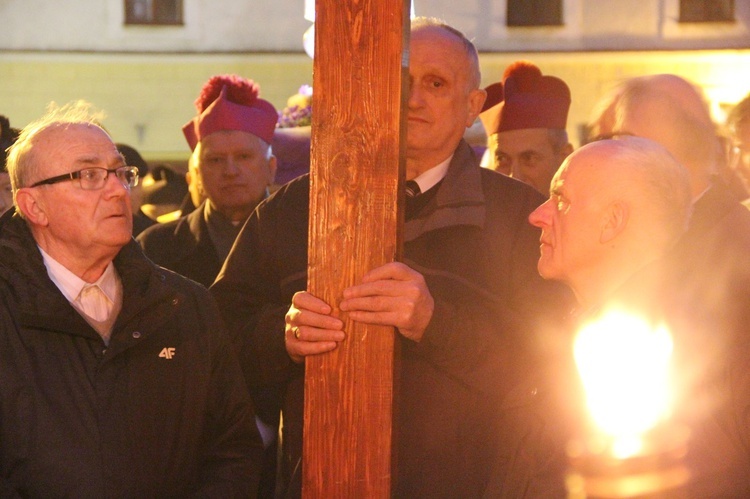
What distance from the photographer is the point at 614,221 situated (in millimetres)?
2809

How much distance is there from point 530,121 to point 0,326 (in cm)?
308

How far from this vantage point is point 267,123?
5.52 meters

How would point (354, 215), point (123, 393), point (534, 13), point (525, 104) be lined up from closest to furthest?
point (354, 215) < point (123, 393) < point (525, 104) < point (534, 13)

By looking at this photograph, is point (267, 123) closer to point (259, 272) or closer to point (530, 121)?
point (530, 121)

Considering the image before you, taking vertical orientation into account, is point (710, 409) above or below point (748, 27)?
below

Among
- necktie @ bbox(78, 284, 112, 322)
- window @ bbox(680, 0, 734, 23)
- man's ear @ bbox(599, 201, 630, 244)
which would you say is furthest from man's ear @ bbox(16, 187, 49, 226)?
window @ bbox(680, 0, 734, 23)

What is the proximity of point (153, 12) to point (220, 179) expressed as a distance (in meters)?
15.3

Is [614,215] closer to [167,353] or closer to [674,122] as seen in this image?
[674,122]

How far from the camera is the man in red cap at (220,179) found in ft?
16.7

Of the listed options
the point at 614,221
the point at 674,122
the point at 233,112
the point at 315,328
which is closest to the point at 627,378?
the point at 614,221

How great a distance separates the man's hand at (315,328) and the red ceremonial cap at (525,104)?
9.62 ft

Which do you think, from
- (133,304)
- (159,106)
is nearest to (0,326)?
(133,304)

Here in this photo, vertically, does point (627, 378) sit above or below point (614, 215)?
below

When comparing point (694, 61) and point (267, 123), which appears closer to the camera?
point (267, 123)
